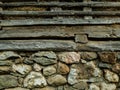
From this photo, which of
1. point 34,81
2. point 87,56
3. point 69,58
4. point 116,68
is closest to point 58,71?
point 69,58

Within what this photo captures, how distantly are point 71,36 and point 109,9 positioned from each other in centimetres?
83

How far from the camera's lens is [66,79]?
4.18 metres

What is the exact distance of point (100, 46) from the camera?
4273 mm

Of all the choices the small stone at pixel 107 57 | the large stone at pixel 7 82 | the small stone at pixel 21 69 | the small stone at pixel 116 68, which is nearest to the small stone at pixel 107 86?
the small stone at pixel 116 68

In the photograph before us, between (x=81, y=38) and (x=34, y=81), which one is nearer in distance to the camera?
(x=34, y=81)

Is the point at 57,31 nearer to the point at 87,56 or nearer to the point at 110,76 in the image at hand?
the point at 87,56

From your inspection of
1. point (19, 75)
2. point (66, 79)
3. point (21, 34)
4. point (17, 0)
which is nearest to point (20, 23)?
point (21, 34)

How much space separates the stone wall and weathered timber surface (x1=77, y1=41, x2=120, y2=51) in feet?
0.24

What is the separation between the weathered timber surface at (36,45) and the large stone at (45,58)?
0.08 m

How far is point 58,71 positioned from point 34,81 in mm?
377

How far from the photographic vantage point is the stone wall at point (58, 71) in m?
4.14

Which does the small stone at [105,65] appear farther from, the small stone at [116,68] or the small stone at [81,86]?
the small stone at [81,86]

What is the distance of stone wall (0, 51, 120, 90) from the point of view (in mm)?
4137

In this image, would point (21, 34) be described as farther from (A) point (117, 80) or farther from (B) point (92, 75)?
(A) point (117, 80)
